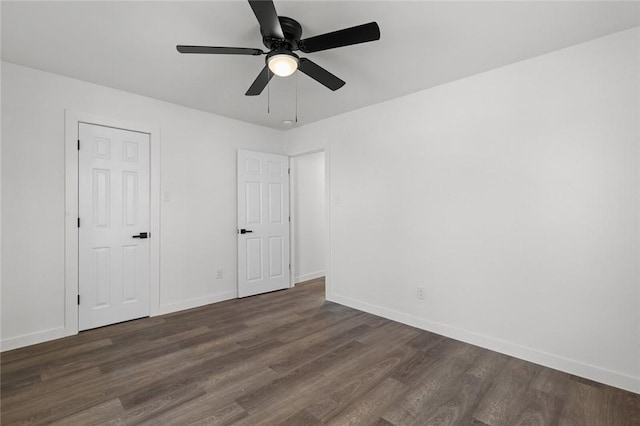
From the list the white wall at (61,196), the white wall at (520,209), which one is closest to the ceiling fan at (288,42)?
the white wall at (520,209)

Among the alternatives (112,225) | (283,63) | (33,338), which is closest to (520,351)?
(283,63)

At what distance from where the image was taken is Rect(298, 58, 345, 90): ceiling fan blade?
214 cm

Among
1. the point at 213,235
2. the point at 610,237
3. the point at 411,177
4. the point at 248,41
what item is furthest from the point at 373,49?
the point at 213,235

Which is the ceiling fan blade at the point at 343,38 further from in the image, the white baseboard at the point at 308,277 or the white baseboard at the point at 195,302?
the white baseboard at the point at 308,277

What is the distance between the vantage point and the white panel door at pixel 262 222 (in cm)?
431

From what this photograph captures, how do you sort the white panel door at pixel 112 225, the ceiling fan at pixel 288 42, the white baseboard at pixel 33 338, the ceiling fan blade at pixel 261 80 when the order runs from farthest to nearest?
the white panel door at pixel 112 225 → the white baseboard at pixel 33 338 → the ceiling fan blade at pixel 261 80 → the ceiling fan at pixel 288 42

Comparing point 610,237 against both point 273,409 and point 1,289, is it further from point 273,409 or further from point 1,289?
point 1,289

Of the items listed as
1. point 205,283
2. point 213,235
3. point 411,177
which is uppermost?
point 411,177

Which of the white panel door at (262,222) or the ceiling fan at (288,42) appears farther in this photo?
the white panel door at (262,222)

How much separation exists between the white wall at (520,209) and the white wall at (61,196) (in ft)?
6.83

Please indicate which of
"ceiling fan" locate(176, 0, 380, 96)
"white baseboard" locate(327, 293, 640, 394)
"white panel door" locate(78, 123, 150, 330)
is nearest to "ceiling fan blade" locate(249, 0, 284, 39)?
"ceiling fan" locate(176, 0, 380, 96)

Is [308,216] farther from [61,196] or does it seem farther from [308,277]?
[61,196]

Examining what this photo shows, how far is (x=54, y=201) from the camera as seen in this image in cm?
292

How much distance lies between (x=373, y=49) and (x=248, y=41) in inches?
39.4
